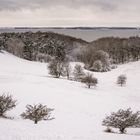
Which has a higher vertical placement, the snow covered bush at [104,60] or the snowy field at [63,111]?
the snowy field at [63,111]

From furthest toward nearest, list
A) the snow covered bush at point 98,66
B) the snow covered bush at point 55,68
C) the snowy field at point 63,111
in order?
the snow covered bush at point 98,66
the snow covered bush at point 55,68
the snowy field at point 63,111

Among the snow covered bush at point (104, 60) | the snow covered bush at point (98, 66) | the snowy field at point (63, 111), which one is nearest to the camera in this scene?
the snowy field at point (63, 111)

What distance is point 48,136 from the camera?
59.3 feet

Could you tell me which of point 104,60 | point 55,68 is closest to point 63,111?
point 55,68

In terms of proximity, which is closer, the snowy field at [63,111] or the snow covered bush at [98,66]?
the snowy field at [63,111]

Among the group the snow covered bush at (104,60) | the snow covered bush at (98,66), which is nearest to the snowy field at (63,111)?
the snow covered bush at (98,66)

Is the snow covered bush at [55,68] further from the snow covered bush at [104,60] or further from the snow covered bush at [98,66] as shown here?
the snow covered bush at [104,60]

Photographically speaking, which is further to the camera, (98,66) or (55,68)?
(98,66)

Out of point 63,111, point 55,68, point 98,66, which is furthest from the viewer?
point 98,66

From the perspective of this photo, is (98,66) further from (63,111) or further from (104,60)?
(63,111)

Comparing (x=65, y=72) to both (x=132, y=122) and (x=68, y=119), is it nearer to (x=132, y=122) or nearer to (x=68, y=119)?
(x=68, y=119)

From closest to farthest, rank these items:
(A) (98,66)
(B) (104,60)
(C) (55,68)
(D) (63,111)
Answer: (D) (63,111) → (C) (55,68) → (A) (98,66) → (B) (104,60)

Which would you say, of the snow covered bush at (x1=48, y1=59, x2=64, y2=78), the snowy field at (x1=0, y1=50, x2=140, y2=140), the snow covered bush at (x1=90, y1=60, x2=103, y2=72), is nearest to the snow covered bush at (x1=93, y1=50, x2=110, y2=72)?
the snow covered bush at (x1=90, y1=60, x2=103, y2=72)

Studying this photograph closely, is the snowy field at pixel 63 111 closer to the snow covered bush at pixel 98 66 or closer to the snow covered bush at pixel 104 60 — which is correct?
the snow covered bush at pixel 98 66
